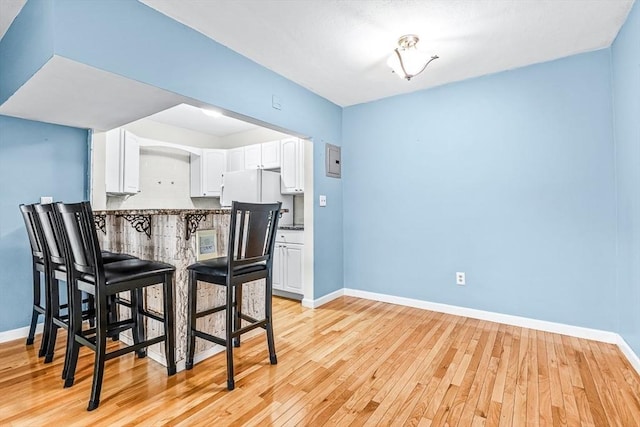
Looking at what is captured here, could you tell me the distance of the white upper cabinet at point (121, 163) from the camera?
350 centimetres

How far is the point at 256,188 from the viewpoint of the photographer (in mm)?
4094

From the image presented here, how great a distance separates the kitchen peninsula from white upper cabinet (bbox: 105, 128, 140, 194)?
4.10ft

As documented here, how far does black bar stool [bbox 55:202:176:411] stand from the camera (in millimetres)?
1688

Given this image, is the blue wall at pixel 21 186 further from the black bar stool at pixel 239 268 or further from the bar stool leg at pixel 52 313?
the black bar stool at pixel 239 268

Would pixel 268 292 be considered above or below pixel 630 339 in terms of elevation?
above

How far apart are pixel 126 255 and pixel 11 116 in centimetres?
154

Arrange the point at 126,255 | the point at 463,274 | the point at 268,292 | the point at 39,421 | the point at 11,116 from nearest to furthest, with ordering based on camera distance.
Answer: the point at 39,421, the point at 268,292, the point at 126,255, the point at 11,116, the point at 463,274

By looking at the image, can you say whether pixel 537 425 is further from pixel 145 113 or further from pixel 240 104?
pixel 145 113

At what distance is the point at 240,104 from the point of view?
8.70ft

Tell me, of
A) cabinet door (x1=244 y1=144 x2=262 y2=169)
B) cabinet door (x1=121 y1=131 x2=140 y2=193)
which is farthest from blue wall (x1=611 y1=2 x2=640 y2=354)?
cabinet door (x1=121 y1=131 x2=140 y2=193)

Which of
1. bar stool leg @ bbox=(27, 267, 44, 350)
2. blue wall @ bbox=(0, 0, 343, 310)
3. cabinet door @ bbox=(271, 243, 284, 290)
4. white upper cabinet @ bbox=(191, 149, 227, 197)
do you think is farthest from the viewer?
white upper cabinet @ bbox=(191, 149, 227, 197)

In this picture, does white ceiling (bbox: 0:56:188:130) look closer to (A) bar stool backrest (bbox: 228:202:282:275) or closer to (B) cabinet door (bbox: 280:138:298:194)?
Answer: (A) bar stool backrest (bbox: 228:202:282:275)

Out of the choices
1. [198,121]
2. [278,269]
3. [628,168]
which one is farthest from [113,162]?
[628,168]

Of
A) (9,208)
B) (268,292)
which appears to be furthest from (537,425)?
(9,208)
